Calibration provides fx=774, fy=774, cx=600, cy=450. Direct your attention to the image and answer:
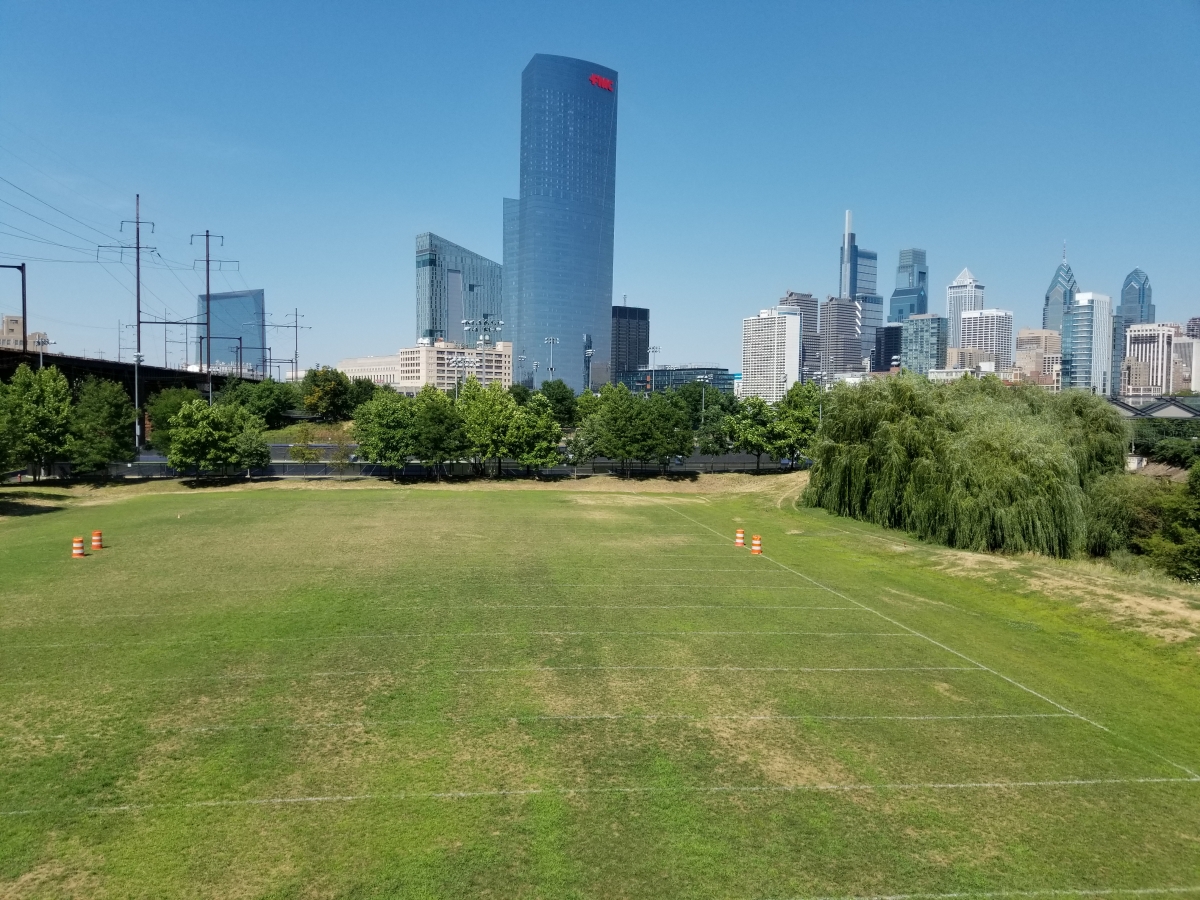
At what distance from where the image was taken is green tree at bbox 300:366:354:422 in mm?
115938

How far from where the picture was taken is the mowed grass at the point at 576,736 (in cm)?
1035

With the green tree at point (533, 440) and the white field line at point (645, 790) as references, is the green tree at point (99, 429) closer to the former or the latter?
the green tree at point (533, 440)

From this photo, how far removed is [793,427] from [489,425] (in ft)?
93.2

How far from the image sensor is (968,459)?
3584cm

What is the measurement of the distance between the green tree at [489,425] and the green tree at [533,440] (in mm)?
613

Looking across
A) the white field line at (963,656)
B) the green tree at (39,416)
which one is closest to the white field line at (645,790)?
the white field line at (963,656)

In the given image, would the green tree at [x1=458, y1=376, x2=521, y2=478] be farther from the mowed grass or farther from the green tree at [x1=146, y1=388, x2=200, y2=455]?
the mowed grass

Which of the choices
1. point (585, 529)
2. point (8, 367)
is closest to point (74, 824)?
point (585, 529)

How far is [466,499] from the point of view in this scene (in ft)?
178

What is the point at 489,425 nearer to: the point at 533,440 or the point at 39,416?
the point at 533,440

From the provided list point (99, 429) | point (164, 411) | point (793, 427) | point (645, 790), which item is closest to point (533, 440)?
point (793, 427)

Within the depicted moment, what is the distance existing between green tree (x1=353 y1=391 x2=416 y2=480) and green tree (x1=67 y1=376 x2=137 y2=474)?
58.0 ft

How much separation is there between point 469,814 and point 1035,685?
1352 centimetres

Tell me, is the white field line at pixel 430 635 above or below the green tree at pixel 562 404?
below
